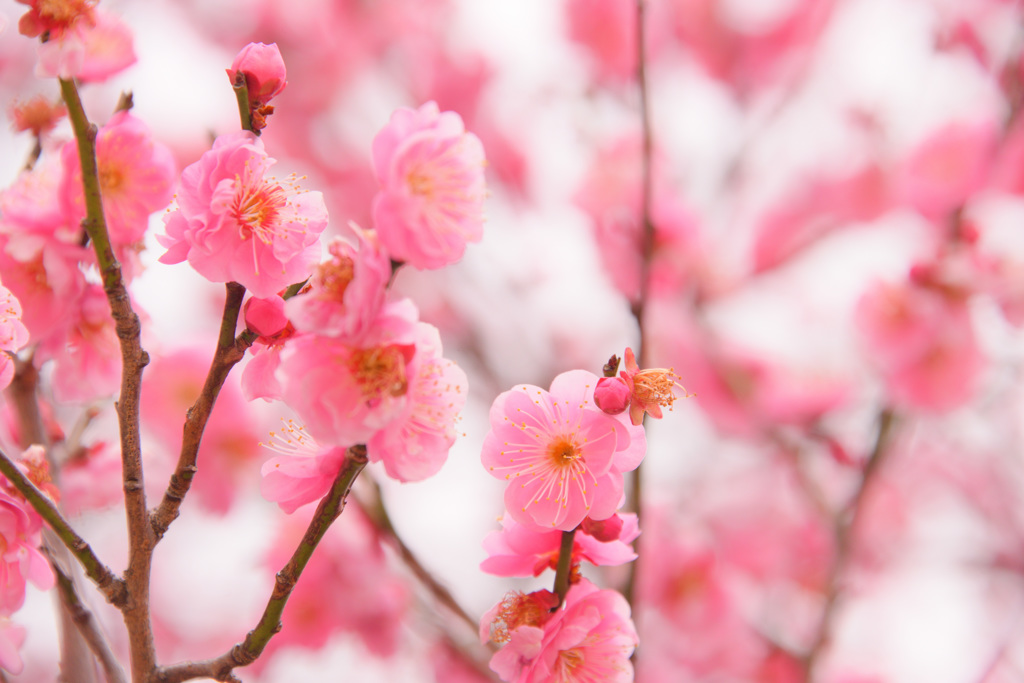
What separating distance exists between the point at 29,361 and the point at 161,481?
296 mm

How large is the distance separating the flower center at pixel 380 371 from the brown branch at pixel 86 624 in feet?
0.95

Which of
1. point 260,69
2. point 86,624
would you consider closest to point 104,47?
point 260,69

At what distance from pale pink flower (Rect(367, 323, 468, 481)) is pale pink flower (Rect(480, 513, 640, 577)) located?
100mm

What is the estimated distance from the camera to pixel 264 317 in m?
0.41

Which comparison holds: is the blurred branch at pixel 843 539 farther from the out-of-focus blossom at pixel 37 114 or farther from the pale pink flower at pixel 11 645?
the out-of-focus blossom at pixel 37 114

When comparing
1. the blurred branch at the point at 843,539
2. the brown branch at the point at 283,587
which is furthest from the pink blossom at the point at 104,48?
the blurred branch at the point at 843,539

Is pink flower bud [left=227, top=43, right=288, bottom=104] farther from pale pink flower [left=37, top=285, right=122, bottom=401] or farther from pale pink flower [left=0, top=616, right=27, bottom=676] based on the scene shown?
pale pink flower [left=0, top=616, right=27, bottom=676]

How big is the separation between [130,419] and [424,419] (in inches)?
7.1

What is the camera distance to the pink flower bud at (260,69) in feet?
1.42

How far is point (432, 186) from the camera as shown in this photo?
0.41 meters

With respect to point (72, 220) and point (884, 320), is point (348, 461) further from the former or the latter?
point (884, 320)

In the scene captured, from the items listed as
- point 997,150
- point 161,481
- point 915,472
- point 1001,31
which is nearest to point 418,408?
point 161,481

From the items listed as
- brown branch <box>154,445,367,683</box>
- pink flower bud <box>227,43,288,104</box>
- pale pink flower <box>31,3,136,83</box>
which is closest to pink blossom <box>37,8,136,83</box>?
pale pink flower <box>31,3,136,83</box>

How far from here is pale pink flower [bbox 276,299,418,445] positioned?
1.17ft
